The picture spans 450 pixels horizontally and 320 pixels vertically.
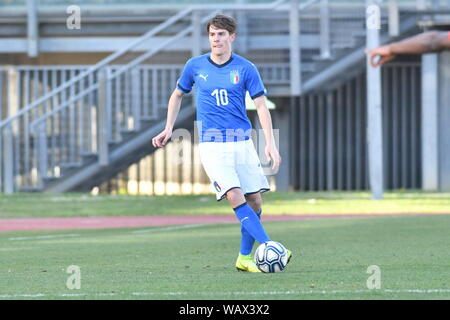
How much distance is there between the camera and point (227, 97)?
34.3 feet

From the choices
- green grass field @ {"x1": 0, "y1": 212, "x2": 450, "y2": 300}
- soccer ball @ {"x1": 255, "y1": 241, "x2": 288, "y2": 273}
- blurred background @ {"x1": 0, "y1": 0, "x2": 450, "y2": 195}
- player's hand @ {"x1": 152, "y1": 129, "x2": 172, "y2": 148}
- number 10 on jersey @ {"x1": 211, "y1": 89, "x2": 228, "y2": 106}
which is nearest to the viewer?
green grass field @ {"x1": 0, "y1": 212, "x2": 450, "y2": 300}

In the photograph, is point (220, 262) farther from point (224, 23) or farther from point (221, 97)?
point (224, 23)

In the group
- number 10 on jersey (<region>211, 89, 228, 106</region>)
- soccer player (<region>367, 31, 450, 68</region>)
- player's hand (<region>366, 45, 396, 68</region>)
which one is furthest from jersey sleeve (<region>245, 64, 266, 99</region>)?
soccer player (<region>367, 31, 450, 68</region>)

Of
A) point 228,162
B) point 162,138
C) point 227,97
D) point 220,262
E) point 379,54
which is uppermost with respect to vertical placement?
point 379,54

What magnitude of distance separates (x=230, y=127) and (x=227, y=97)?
252 mm

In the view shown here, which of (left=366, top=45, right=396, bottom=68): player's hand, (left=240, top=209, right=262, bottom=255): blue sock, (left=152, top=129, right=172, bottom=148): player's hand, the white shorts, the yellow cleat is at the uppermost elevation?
(left=366, top=45, right=396, bottom=68): player's hand

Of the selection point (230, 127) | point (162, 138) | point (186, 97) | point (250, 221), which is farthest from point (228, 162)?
point (186, 97)

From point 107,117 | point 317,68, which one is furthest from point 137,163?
point 317,68

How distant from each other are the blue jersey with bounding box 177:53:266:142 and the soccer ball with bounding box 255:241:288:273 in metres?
0.98

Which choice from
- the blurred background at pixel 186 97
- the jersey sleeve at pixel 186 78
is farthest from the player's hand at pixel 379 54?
the jersey sleeve at pixel 186 78

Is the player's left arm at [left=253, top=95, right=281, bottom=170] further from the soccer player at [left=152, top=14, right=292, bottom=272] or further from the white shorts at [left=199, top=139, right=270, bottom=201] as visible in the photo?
the white shorts at [left=199, top=139, right=270, bottom=201]

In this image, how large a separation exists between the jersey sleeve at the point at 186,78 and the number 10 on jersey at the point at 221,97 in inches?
14.2

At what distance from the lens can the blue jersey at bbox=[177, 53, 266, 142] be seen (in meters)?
10.4
